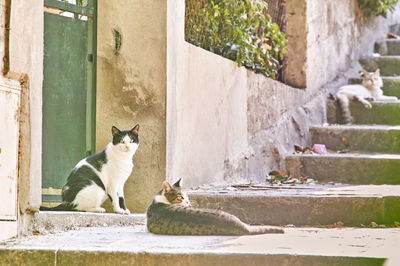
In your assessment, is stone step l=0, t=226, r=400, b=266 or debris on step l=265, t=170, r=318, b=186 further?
debris on step l=265, t=170, r=318, b=186

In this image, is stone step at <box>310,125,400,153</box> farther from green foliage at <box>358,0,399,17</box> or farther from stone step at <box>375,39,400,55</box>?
stone step at <box>375,39,400,55</box>

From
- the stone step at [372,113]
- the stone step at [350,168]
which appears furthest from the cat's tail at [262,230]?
the stone step at [372,113]

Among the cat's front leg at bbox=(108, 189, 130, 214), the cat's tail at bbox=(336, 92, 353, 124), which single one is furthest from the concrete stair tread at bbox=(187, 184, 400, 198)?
the cat's tail at bbox=(336, 92, 353, 124)

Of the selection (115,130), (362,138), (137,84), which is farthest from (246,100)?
(115,130)

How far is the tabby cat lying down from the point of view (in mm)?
3525

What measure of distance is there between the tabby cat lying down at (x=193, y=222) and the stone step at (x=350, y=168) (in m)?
2.85

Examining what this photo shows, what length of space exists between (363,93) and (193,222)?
5302 mm

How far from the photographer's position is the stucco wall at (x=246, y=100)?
504 centimetres

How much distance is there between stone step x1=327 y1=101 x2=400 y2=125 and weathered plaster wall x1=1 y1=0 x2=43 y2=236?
5.30 meters

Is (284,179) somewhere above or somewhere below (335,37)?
below

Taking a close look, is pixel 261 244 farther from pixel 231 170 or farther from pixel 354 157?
pixel 354 157

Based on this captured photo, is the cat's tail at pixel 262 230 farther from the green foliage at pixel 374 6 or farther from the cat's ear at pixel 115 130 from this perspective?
the green foliage at pixel 374 6

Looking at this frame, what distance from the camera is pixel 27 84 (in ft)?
12.2

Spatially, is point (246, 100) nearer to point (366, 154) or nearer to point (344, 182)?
point (344, 182)
